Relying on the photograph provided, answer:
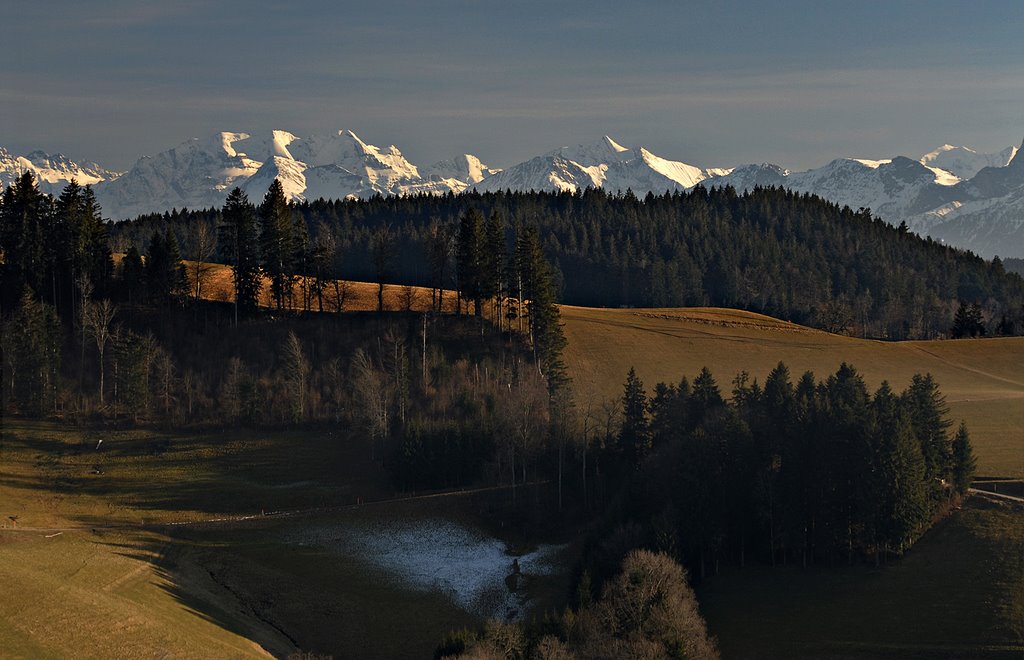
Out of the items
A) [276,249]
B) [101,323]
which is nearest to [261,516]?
[101,323]

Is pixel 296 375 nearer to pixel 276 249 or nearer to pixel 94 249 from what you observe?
pixel 276 249

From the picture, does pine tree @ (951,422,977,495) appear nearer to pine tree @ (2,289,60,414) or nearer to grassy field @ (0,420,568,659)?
grassy field @ (0,420,568,659)

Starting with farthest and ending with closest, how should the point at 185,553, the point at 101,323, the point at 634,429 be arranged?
the point at 101,323
the point at 634,429
the point at 185,553

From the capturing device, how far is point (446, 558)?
8519 centimetres

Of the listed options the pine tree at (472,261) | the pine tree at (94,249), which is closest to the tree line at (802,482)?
the pine tree at (472,261)

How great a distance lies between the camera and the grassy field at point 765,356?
119 meters

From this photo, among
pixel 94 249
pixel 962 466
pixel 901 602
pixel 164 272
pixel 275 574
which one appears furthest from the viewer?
pixel 164 272

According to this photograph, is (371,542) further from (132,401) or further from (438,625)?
(132,401)

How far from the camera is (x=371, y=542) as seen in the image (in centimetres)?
8606

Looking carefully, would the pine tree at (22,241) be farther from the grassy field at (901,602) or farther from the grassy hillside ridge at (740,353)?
the grassy field at (901,602)

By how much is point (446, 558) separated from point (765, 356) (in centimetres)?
6592

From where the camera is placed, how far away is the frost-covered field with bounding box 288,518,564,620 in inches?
3150

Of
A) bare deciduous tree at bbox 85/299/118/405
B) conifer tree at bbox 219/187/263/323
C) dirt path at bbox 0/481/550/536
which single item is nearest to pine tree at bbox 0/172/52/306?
bare deciduous tree at bbox 85/299/118/405

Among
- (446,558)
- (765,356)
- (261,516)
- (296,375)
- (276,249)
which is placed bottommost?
(446,558)
